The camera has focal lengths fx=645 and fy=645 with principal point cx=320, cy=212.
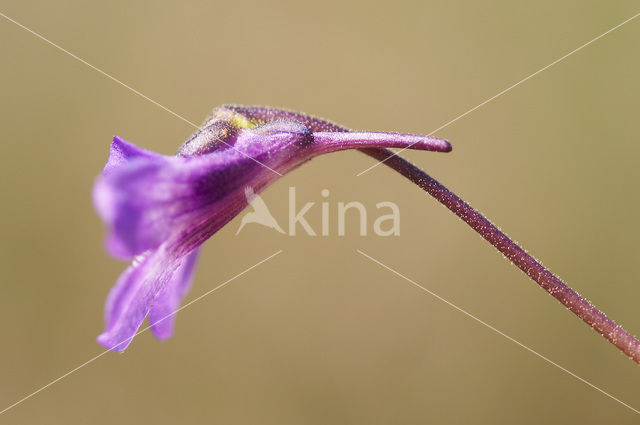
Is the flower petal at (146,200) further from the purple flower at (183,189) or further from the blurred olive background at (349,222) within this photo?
the blurred olive background at (349,222)

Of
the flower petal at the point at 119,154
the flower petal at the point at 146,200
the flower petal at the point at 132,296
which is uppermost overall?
the flower petal at the point at 119,154

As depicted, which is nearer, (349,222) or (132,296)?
(132,296)

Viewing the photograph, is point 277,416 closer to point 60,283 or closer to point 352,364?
point 352,364

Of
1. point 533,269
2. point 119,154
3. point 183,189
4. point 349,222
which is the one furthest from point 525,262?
point 349,222

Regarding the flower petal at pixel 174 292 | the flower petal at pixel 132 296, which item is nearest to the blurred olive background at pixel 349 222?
the flower petal at pixel 174 292

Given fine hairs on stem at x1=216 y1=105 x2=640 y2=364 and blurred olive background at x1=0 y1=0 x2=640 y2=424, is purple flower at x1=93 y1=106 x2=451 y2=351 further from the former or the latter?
blurred olive background at x1=0 y1=0 x2=640 y2=424

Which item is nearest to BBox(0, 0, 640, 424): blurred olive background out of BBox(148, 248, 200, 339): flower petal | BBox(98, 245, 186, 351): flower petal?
BBox(148, 248, 200, 339): flower petal

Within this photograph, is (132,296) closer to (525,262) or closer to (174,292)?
(174,292)
